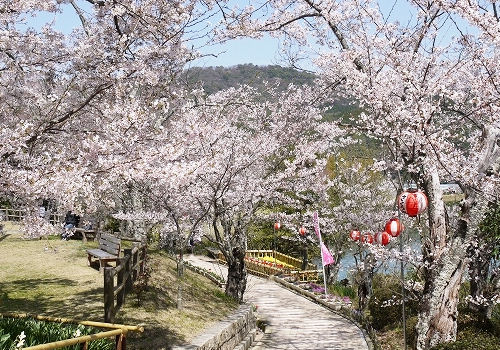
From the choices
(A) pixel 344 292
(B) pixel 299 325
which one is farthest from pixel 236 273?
(A) pixel 344 292

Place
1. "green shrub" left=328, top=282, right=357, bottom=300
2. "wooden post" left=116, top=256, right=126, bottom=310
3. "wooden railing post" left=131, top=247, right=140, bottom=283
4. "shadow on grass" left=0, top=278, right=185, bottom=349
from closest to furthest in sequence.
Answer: "shadow on grass" left=0, top=278, right=185, bottom=349 < "wooden post" left=116, top=256, right=126, bottom=310 < "wooden railing post" left=131, top=247, right=140, bottom=283 < "green shrub" left=328, top=282, right=357, bottom=300

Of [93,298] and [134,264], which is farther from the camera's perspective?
[134,264]

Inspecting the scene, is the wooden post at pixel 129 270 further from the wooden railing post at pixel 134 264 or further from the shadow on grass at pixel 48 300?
the shadow on grass at pixel 48 300

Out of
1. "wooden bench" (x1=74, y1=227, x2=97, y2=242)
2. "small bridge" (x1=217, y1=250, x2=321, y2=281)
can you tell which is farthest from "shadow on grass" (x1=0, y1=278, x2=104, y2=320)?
"small bridge" (x1=217, y1=250, x2=321, y2=281)

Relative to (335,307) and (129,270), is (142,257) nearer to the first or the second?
(129,270)

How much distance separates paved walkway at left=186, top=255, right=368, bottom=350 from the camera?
11680mm

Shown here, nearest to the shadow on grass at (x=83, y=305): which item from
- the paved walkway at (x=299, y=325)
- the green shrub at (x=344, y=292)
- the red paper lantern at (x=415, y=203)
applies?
the paved walkway at (x=299, y=325)

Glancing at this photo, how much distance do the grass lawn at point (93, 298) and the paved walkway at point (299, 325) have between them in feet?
5.55

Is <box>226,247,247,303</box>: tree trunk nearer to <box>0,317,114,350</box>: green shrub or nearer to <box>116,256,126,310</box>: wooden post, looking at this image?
<box>116,256,126,310</box>: wooden post

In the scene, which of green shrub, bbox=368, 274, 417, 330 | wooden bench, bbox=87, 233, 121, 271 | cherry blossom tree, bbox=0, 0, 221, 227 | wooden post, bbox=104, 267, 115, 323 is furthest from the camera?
green shrub, bbox=368, 274, 417, 330

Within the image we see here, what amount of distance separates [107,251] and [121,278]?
12.4 feet

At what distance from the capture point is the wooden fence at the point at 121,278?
24.3 feet

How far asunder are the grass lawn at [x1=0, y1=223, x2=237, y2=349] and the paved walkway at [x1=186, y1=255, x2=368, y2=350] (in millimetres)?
1691

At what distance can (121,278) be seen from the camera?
8695 millimetres
